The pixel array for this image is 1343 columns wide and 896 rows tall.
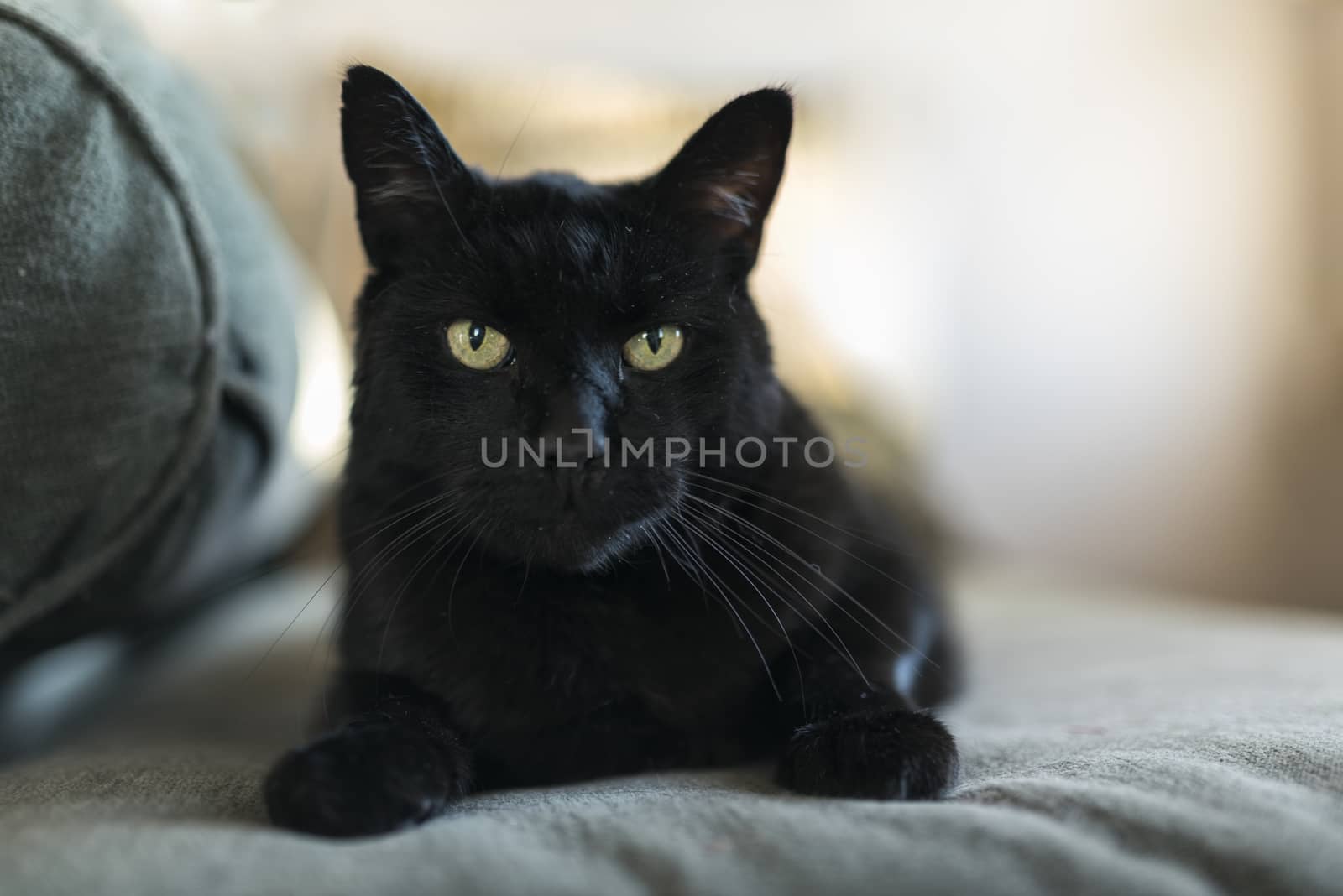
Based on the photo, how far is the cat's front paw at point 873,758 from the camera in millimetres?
656

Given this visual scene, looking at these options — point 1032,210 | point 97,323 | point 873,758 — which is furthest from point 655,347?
point 1032,210

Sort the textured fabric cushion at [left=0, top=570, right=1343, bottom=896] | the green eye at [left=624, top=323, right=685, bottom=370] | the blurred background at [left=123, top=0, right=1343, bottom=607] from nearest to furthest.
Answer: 1. the textured fabric cushion at [left=0, top=570, right=1343, bottom=896]
2. the green eye at [left=624, top=323, right=685, bottom=370]
3. the blurred background at [left=123, top=0, right=1343, bottom=607]

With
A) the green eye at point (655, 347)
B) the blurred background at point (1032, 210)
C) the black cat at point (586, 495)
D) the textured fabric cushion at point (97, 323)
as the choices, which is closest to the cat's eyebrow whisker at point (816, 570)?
the black cat at point (586, 495)

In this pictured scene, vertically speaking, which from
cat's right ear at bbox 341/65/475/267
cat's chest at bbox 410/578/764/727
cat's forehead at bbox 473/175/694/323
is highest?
cat's right ear at bbox 341/65/475/267

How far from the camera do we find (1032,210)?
247 cm

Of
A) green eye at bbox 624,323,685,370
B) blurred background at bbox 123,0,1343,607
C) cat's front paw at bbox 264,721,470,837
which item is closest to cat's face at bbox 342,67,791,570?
green eye at bbox 624,323,685,370

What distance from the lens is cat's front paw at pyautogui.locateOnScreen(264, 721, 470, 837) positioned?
0.59 metres

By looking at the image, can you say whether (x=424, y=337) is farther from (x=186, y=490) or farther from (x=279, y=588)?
(x=279, y=588)

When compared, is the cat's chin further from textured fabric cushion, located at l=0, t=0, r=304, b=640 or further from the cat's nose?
textured fabric cushion, located at l=0, t=0, r=304, b=640

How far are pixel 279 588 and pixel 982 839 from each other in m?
1.60

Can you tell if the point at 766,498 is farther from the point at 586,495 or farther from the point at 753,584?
→ the point at 586,495

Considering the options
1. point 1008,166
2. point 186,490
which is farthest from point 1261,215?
point 186,490

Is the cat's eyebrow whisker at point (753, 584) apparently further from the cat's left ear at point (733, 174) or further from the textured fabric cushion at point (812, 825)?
the cat's left ear at point (733, 174)

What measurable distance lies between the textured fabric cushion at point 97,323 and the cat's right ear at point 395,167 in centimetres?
18
